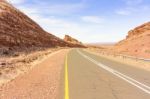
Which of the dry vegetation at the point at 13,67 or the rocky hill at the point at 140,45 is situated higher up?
the rocky hill at the point at 140,45

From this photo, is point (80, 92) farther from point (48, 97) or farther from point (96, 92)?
point (48, 97)

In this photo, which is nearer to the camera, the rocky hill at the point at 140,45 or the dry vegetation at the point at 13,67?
the dry vegetation at the point at 13,67

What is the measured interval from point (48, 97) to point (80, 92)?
146 centimetres

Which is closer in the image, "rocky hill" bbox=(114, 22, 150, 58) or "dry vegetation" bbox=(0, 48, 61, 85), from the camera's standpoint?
"dry vegetation" bbox=(0, 48, 61, 85)

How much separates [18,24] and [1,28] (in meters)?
22.6

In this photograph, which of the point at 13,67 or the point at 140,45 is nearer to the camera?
the point at 13,67

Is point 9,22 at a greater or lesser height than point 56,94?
greater

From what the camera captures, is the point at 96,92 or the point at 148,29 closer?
the point at 96,92

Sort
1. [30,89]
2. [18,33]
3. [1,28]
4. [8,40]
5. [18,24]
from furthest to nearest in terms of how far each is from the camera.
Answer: [18,24], [18,33], [1,28], [8,40], [30,89]

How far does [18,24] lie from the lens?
109 metres

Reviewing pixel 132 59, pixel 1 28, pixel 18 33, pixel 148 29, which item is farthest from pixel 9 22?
pixel 132 59

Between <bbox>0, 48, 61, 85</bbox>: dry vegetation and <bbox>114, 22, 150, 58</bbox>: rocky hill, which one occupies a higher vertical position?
<bbox>114, 22, 150, 58</bbox>: rocky hill

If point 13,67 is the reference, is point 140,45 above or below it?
above

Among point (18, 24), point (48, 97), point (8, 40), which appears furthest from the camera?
point (18, 24)
